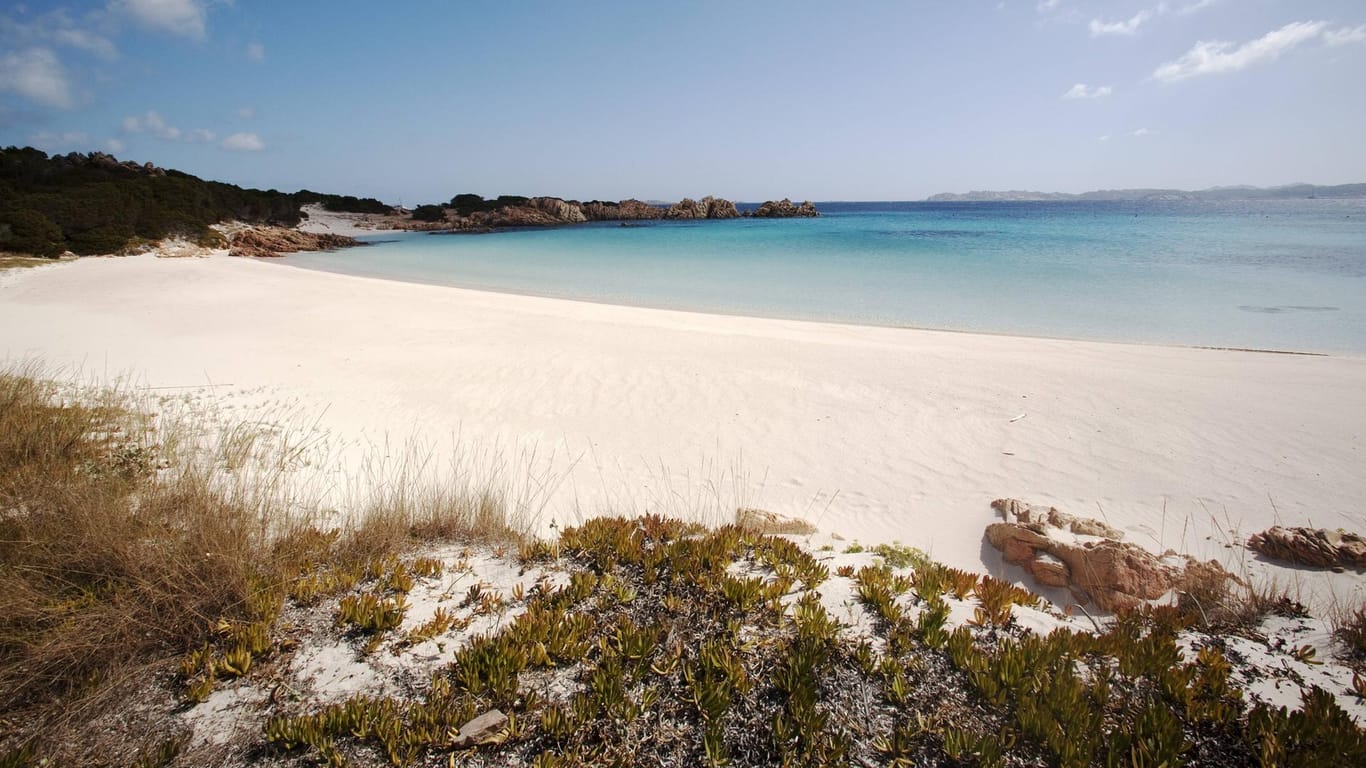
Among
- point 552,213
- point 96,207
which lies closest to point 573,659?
point 96,207

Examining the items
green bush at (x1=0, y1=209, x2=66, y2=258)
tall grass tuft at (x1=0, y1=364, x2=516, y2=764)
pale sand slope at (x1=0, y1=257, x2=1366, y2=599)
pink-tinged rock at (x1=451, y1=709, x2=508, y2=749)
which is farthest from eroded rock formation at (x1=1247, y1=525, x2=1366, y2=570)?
green bush at (x1=0, y1=209, x2=66, y2=258)

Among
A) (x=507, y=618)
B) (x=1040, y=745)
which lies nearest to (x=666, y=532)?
(x=507, y=618)

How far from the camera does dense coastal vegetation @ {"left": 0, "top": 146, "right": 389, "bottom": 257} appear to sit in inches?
908

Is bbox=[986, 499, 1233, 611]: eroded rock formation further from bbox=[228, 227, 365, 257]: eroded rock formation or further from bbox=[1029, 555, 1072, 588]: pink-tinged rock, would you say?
bbox=[228, 227, 365, 257]: eroded rock formation

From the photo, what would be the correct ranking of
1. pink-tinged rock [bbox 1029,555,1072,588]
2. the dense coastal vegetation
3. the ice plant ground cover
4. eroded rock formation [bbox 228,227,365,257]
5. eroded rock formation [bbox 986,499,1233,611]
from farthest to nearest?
eroded rock formation [bbox 228,227,365,257] < the dense coastal vegetation < pink-tinged rock [bbox 1029,555,1072,588] < eroded rock formation [bbox 986,499,1233,611] < the ice plant ground cover

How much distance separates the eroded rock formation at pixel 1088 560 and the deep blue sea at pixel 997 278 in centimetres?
1089

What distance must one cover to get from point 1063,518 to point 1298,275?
82.5 ft

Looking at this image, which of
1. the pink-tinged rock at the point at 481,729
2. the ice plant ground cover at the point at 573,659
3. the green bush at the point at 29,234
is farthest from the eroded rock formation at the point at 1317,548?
the green bush at the point at 29,234

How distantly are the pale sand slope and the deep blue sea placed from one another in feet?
11.3

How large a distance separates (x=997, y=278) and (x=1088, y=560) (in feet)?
72.6

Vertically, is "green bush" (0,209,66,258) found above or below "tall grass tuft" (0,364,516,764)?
above

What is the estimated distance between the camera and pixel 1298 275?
20250mm

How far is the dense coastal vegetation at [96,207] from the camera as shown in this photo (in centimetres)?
2306

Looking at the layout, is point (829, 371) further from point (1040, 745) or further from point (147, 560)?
point (147, 560)
